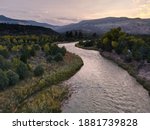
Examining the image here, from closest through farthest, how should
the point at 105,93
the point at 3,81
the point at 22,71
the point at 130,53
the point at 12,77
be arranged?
the point at 3,81 → the point at 12,77 → the point at 105,93 → the point at 22,71 → the point at 130,53

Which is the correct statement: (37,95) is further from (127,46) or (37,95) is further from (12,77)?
(127,46)

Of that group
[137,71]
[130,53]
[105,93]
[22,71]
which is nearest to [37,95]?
[22,71]

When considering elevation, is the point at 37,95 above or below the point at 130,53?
below

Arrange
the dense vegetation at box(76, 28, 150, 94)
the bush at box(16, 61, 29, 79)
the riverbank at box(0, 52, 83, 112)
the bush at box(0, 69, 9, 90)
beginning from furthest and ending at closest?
the dense vegetation at box(76, 28, 150, 94) → the bush at box(16, 61, 29, 79) → the bush at box(0, 69, 9, 90) → the riverbank at box(0, 52, 83, 112)

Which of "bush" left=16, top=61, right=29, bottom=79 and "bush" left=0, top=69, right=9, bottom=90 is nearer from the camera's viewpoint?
"bush" left=0, top=69, right=9, bottom=90

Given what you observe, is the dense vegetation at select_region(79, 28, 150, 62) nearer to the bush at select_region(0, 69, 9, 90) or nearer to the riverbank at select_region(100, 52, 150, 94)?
the riverbank at select_region(100, 52, 150, 94)

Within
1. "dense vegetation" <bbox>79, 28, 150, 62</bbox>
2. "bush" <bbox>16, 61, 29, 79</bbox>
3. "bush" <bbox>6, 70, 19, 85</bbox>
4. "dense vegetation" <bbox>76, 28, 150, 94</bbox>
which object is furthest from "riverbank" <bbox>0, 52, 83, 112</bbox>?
"dense vegetation" <bbox>79, 28, 150, 62</bbox>

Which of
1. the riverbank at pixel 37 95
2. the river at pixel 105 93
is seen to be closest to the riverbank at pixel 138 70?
the river at pixel 105 93
